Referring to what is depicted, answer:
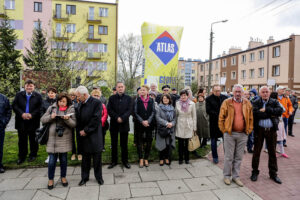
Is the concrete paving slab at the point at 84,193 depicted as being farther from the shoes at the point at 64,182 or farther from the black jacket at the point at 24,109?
the black jacket at the point at 24,109

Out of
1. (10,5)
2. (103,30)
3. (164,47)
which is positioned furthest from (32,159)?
(10,5)

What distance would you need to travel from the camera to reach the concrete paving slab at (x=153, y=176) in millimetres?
4309

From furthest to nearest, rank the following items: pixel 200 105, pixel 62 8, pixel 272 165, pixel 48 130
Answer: pixel 62 8
pixel 200 105
pixel 272 165
pixel 48 130

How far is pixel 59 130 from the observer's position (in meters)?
3.76

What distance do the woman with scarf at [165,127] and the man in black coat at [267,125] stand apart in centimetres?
195

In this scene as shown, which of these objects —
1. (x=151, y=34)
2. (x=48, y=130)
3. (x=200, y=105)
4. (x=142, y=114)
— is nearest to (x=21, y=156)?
(x=48, y=130)

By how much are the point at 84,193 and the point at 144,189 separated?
44.1 inches

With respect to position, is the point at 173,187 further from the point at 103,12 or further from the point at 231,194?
the point at 103,12

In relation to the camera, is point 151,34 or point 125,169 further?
point 151,34

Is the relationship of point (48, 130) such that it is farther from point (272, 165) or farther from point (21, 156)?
point (272, 165)

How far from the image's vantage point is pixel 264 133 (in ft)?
14.5

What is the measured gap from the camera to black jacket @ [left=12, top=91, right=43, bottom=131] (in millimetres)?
4980

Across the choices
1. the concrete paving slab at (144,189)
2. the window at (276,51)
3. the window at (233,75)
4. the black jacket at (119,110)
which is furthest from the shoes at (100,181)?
the window at (233,75)

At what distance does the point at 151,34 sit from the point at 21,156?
21.7ft
